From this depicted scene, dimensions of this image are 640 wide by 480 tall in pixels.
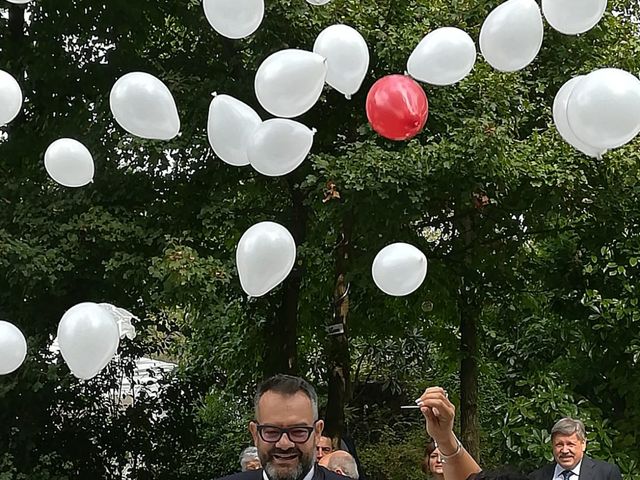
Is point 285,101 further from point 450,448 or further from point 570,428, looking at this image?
point 570,428

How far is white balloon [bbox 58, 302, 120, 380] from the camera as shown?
154 inches

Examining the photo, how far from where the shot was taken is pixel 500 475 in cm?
208

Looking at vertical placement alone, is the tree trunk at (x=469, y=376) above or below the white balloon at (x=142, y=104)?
below

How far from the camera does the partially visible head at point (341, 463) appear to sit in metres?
4.03

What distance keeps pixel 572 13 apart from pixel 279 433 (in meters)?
2.27

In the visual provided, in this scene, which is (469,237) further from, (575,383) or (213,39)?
(213,39)

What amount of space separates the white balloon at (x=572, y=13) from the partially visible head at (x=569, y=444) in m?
2.13

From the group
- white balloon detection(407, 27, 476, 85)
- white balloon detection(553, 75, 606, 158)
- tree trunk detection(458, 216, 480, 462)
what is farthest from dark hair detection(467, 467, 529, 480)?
tree trunk detection(458, 216, 480, 462)

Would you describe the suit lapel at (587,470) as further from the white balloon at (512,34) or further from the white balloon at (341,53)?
the white balloon at (341,53)

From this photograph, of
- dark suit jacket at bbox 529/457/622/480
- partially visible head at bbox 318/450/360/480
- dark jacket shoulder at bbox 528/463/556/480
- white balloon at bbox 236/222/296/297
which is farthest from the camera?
dark jacket shoulder at bbox 528/463/556/480

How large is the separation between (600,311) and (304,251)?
7.34ft

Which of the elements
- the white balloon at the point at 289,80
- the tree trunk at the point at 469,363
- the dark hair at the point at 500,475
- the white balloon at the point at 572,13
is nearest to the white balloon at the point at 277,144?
the white balloon at the point at 289,80

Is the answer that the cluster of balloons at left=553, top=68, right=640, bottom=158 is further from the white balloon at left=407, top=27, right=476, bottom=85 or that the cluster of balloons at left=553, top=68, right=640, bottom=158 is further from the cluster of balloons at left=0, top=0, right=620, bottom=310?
the white balloon at left=407, top=27, right=476, bottom=85

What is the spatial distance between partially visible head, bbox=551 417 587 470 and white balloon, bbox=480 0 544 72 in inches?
78.8
